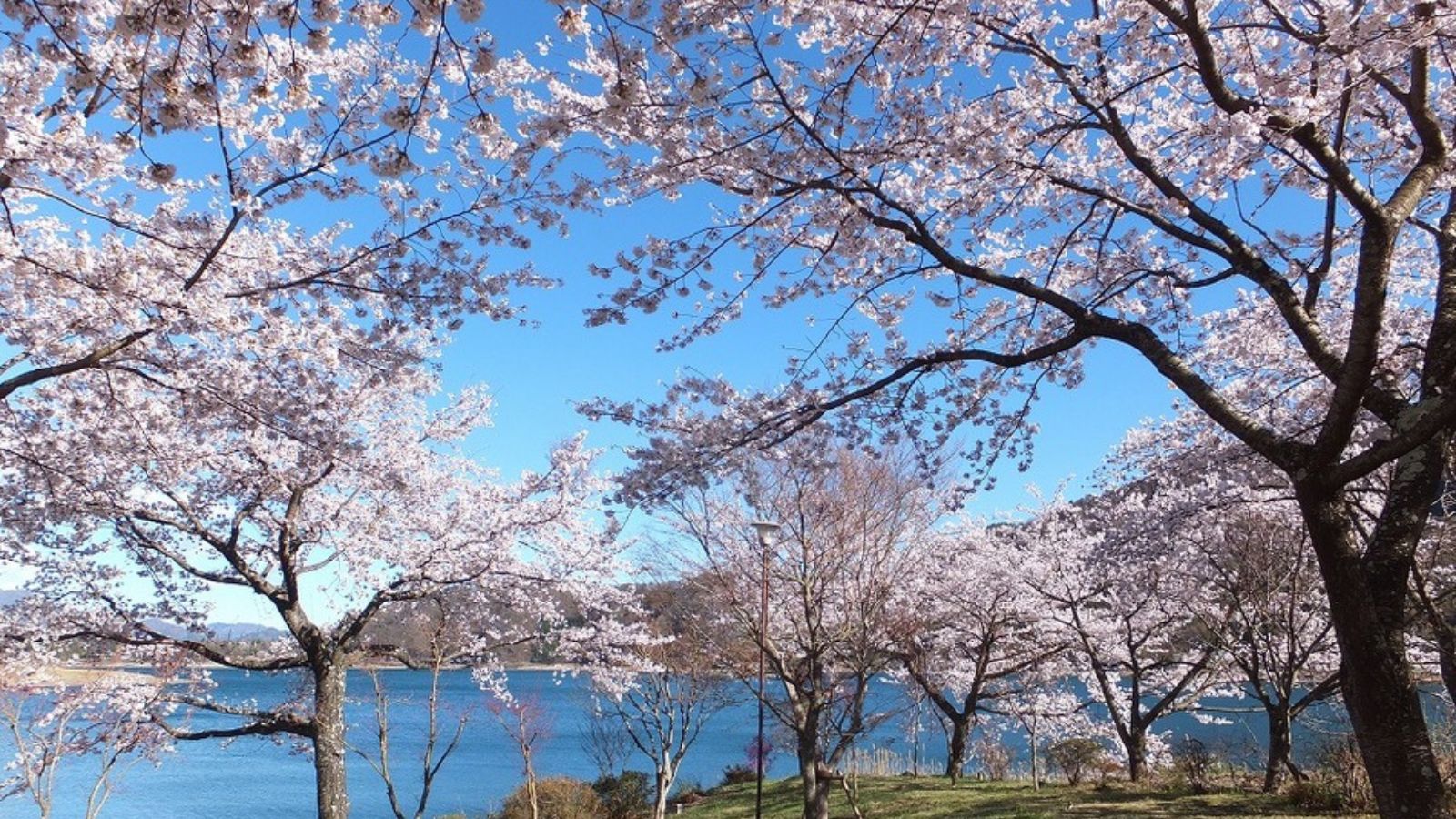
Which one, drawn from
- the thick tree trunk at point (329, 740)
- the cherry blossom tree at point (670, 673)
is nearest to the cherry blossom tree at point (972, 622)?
the cherry blossom tree at point (670, 673)

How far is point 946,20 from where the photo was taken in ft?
13.6

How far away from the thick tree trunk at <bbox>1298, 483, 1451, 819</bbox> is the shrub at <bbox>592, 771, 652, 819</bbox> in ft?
45.1

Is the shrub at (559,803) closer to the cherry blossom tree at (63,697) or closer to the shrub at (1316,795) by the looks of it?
the cherry blossom tree at (63,697)

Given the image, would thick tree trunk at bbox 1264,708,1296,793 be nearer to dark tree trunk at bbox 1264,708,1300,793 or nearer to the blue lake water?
dark tree trunk at bbox 1264,708,1300,793

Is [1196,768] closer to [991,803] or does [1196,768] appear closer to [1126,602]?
[991,803]

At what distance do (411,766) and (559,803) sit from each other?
16.4 m

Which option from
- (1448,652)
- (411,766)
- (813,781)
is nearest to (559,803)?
(813,781)

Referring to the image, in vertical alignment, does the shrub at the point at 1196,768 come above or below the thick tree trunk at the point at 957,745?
above

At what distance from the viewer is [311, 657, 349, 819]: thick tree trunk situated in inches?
296

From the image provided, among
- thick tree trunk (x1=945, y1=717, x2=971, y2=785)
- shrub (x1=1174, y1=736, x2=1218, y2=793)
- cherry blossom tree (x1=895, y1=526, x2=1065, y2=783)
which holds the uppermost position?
cherry blossom tree (x1=895, y1=526, x2=1065, y2=783)

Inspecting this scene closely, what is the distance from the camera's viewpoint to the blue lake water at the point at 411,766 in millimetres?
19703

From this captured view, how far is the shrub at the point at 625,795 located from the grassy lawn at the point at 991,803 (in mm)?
855

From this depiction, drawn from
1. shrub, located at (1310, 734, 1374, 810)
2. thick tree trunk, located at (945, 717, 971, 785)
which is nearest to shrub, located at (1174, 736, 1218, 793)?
shrub, located at (1310, 734, 1374, 810)

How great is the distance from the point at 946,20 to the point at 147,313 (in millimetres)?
4001
